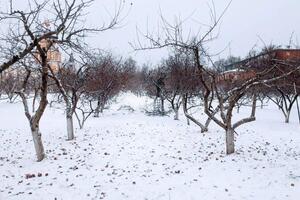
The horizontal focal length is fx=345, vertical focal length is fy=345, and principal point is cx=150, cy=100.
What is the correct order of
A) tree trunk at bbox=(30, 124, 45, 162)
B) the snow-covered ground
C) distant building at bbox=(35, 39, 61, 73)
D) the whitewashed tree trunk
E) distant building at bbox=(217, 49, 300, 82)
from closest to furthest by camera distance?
the snow-covered ground, distant building at bbox=(35, 39, 61, 73), tree trunk at bbox=(30, 124, 45, 162), distant building at bbox=(217, 49, 300, 82), the whitewashed tree trunk

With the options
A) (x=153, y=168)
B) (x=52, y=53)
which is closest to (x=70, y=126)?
(x=52, y=53)

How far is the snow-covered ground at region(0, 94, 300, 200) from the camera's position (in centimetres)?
728

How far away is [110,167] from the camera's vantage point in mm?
9742

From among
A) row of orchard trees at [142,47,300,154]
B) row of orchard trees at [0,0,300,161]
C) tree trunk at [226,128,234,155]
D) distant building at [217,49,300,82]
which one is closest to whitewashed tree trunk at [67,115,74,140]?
row of orchard trees at [0,0,300,161]

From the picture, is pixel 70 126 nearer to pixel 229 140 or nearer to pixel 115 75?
pixel 229 140

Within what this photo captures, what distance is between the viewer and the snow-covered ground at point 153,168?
728cm

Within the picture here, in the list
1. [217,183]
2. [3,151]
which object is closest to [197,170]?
[217,183]

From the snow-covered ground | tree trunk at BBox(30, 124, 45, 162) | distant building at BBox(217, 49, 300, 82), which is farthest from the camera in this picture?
distant building at BBox(217, 49, 300, 82)

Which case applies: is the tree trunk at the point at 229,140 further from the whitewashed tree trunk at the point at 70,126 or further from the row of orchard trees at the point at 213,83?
the whitewashed tree trunk at the point at 70,126

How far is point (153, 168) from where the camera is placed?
30.9ft

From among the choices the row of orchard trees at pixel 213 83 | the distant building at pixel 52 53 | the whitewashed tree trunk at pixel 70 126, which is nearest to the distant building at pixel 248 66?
the row of orchard trees at pixel 213 83

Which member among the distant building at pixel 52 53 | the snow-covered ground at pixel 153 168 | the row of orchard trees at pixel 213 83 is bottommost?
the snow-covered ground at pixel 153 168

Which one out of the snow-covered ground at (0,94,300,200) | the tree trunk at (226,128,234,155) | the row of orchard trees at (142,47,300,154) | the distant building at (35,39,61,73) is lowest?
the snow-covered ground at (0,94,300,200)

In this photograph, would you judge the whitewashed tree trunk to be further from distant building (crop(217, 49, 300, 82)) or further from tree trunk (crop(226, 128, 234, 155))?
tree trunk (crop(226, 128, 234, 155))
